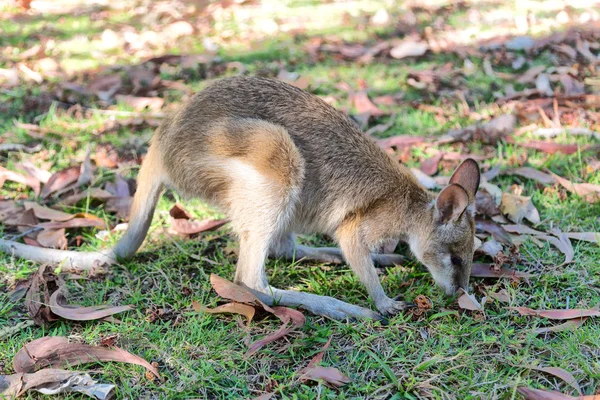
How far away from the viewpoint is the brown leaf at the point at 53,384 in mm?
2051

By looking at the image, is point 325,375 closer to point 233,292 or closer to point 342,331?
point 342,331

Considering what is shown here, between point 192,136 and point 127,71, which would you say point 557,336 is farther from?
point 127,71

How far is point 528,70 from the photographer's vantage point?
4.92m

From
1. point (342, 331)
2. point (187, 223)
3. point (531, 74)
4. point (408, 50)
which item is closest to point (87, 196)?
point (187, 223)

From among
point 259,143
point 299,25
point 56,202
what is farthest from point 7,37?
point 259,143

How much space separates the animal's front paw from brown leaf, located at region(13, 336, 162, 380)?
3.08 ft

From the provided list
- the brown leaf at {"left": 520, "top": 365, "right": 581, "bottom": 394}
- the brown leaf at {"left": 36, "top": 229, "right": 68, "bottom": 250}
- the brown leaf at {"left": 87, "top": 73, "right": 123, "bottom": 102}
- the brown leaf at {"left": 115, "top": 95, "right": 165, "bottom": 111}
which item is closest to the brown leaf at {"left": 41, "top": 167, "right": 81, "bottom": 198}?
the brown leaf at {"left": 36, "top": 229, "right": 68, "bottom": 250}

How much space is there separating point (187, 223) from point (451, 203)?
133 cm

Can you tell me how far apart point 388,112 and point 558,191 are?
1377mm

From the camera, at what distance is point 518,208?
10.3ft

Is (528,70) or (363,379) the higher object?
(528,70)

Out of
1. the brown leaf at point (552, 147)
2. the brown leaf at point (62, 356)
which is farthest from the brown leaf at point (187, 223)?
the brown leaf at point (552, 147)

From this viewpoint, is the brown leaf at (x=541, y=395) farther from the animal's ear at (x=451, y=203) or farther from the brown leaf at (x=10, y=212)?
the brown leaf at (x=10, y=212)

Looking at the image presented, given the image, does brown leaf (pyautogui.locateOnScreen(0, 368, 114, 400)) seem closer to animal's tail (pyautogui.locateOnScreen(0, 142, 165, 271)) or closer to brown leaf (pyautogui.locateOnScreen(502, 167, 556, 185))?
animal's tail (pyautogui.locateOnScreen(0, 142, 165, 271))
